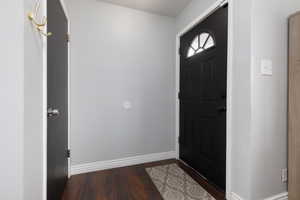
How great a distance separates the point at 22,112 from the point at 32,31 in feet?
1.52

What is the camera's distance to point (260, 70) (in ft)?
4.11

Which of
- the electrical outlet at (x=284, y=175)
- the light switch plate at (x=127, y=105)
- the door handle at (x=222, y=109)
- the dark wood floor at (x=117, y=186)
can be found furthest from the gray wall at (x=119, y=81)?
the electrical outlet at (x=284, y=175)

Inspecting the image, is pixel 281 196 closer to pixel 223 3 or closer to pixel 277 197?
pixel 277 197

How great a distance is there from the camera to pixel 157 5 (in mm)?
2119

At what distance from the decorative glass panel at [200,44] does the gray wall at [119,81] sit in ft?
1.38

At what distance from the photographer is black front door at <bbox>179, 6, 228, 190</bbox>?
5.09 ft

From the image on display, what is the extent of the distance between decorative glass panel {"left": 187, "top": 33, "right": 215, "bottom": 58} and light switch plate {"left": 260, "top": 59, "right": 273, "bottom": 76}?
0.57 metres

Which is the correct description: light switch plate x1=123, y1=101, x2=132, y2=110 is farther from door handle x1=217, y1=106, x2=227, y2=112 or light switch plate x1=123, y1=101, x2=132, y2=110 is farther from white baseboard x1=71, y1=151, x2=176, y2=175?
door handle x1=217, y1=106, x2=227, y2=112

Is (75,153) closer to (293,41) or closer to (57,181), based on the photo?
(57,181)

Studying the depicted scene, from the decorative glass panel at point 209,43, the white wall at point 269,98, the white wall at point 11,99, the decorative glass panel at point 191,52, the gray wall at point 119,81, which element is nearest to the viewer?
the white wall at point 11,99

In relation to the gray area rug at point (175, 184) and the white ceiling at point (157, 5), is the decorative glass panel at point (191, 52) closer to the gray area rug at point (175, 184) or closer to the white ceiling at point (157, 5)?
the white ceiling at point (157, 5)

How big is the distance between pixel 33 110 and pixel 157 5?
2.08 metres

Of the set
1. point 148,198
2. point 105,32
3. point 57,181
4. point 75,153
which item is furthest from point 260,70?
point 75,153

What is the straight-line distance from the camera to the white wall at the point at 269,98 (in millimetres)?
1248
